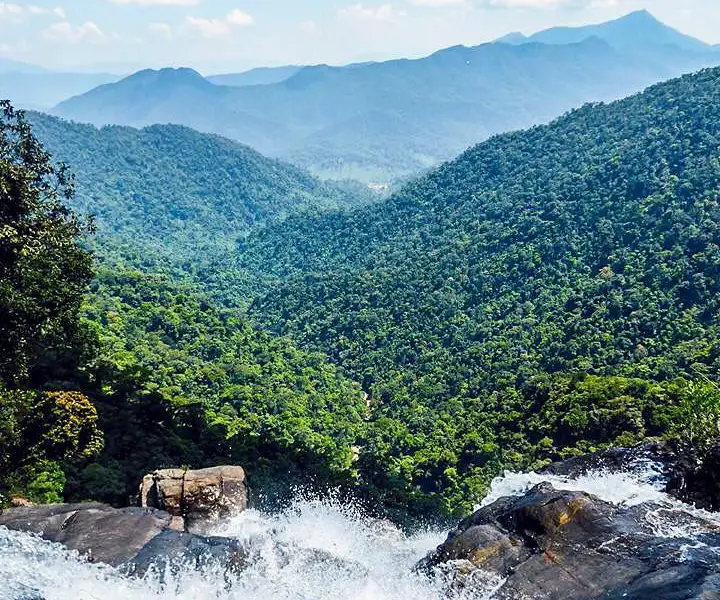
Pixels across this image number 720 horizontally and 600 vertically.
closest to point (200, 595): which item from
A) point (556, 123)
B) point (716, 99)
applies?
point (716, 99)

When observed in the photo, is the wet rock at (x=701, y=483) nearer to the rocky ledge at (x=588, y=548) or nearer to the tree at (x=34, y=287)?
the rocky ledge at (x=588, y=548)

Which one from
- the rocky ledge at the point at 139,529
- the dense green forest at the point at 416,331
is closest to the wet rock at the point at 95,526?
the rocky ledge at the point at 139,529

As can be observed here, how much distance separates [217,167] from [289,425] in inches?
6380

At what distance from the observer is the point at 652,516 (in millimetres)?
15273

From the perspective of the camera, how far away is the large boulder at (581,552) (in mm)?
12367

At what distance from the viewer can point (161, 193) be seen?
180 m

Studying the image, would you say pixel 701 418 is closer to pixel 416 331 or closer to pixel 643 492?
pixel 643 492

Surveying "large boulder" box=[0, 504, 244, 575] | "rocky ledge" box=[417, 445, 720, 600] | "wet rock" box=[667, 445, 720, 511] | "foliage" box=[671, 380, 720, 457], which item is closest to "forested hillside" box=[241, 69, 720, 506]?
"foliage" box=[671, 380, 720, 457]

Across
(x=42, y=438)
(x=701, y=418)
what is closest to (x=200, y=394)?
(x=42, y=438)

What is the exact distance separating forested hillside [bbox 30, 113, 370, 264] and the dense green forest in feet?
156

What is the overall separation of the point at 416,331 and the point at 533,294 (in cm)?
1354

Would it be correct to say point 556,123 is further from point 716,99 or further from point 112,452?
point 112,452

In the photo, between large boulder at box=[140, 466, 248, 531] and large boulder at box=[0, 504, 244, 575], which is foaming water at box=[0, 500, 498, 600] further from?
large boulder at box=[140, 466, 248, 531]

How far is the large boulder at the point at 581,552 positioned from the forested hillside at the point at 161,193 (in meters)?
137
